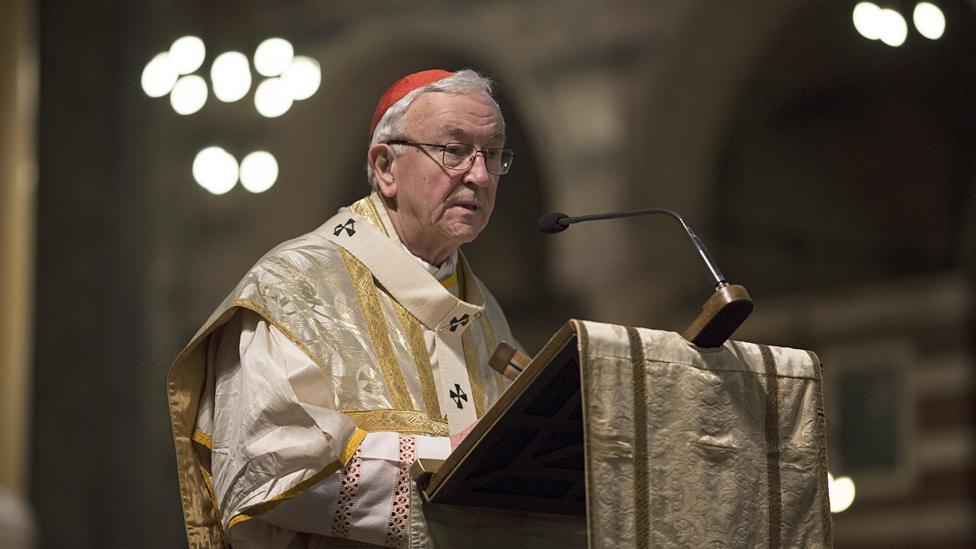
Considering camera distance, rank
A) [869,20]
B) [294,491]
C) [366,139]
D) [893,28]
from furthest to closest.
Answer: [366,139]
[869,20]
[893,28]
[294,491]

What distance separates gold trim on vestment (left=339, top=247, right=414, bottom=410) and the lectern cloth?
0.78 meters

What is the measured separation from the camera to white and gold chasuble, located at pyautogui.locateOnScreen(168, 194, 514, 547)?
348 centimetres

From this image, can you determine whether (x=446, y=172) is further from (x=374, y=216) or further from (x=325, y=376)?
(x=325, y=376)

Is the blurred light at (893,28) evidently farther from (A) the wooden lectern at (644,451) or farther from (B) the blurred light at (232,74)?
(A) the wooden lectern at (644,451)

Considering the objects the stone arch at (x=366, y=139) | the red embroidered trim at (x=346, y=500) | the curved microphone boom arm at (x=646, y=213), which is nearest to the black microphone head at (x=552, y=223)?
the curved microphone boom arm at (x=646, y=213)

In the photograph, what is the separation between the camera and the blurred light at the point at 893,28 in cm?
684

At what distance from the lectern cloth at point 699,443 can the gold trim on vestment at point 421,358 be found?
820 mm

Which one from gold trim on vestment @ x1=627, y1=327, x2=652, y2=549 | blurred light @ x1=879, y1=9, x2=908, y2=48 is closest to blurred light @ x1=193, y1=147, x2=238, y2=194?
blurred light @ x1=879, y1=9, x2=908, y2=48

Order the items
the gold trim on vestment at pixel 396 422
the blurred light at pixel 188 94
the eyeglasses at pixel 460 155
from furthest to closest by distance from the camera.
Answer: the blurred light at pixel 188 94
the eyeglasses at pixel 460 155
the gold trim on vestment at pixel 396 422

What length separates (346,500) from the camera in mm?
3490

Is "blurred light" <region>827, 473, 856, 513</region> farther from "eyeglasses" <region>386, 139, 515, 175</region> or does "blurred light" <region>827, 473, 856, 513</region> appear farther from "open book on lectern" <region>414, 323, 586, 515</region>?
"open book on lectern" <region>414, 323, 586, 515</region>

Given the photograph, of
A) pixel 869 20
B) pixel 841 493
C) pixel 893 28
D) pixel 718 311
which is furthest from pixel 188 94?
Answer: pixel 718 311

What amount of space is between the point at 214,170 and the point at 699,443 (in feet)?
22.1

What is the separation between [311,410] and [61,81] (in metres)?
6.65
